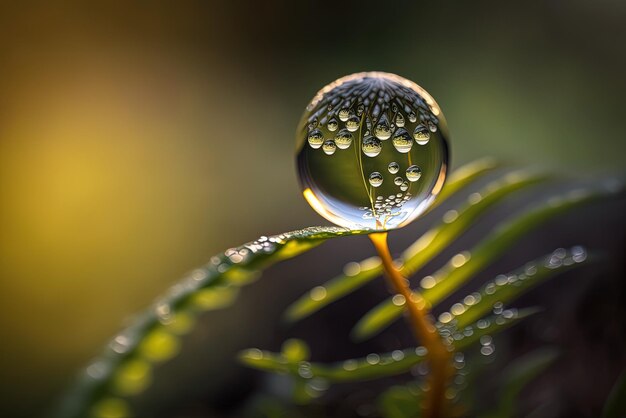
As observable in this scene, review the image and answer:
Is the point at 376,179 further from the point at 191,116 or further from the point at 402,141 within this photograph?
the point at 191,116

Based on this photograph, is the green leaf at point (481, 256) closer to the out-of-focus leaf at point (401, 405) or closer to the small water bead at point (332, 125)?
the out-of-focus leaf at point (401, 405)

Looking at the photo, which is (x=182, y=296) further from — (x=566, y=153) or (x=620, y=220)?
(x=566, y=153)

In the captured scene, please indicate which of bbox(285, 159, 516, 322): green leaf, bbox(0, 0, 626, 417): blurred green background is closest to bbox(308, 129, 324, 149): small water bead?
bbox(285, 159, 516, 322): green leaf

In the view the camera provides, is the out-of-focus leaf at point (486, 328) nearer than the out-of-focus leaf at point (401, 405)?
Yes

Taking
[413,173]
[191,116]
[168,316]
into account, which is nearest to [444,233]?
[413,173]

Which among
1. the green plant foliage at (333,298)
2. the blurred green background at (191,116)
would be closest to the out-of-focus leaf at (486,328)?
the green plant foliage at (333,298)

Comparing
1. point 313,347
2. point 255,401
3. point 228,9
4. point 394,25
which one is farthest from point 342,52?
point 255,401
